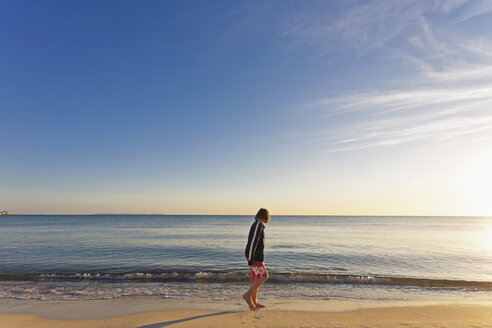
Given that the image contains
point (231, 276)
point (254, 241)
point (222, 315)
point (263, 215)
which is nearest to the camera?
point (254, 241)

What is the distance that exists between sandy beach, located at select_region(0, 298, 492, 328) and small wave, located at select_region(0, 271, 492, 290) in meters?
3.30

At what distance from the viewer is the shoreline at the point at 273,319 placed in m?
6.23

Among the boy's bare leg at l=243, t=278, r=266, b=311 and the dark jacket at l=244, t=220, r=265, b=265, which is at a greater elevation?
the dark jacket at l=244, t=220, r=265, b=265

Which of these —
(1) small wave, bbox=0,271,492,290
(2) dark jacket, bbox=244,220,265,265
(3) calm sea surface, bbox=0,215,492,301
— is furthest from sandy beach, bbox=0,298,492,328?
(1) small wave, bbox=0,271,492,290

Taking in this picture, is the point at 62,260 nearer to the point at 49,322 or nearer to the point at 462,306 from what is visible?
the point at 49,322

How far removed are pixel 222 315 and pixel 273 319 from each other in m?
1.33

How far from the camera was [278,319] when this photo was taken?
645cm

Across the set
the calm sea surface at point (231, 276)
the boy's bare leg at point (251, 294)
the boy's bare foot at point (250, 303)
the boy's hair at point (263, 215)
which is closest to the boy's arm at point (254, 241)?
the boy's hair at point (263, 215)

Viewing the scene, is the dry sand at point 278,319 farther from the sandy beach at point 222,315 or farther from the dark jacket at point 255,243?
the dark jacket at point 255,243

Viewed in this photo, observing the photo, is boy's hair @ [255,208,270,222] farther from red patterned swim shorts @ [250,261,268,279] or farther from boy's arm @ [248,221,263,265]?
red patterned swim shorts @ [250,261,268,279]

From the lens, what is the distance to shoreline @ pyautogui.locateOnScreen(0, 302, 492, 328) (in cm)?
623

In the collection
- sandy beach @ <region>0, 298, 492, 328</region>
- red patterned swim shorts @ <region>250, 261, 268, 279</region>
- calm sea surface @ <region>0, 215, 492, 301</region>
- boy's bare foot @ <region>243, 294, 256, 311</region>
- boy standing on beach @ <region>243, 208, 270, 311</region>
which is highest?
boy standing on beach @ <region>243, 208, 270, 311</region>

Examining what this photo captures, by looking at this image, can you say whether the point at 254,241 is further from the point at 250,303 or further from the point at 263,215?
the point at 250,303

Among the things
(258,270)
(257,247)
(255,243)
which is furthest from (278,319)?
(255,243)
